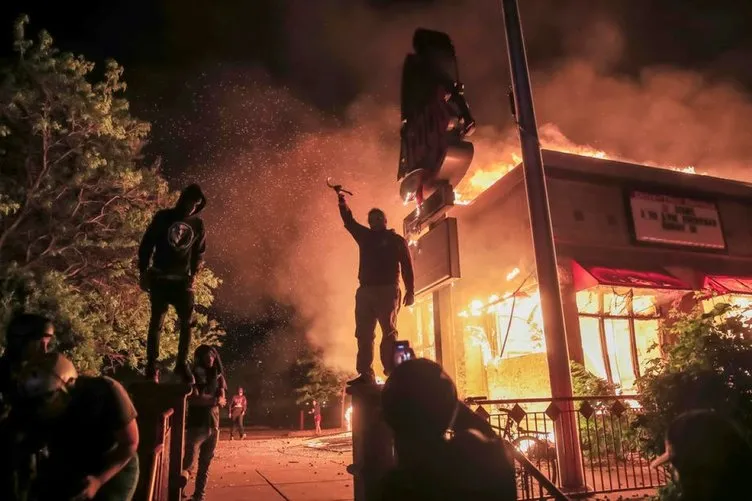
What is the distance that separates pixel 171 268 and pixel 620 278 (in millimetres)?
10342

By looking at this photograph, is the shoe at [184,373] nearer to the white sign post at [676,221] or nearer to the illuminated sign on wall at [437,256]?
the illuminated sign on wall at [437,256]

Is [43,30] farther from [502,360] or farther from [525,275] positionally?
[502,360]

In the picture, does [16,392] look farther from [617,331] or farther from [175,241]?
[617,331]

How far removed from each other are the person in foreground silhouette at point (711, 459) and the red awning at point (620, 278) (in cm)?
979

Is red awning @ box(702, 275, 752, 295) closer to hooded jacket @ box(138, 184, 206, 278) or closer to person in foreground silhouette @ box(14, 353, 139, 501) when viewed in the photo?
hooded jacket @ box(138, 184, 206, 278)

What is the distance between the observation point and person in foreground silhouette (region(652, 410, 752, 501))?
228 cm

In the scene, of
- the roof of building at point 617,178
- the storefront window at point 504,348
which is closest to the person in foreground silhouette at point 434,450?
the storefront window at point 504,348

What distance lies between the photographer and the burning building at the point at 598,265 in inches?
507

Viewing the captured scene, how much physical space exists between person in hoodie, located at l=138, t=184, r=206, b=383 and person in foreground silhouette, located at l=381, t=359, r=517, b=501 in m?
3.59

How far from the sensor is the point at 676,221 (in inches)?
561

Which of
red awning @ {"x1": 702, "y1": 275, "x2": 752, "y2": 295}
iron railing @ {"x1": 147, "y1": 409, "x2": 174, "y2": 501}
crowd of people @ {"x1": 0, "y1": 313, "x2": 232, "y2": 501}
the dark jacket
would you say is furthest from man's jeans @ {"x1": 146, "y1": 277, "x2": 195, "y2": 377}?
red awning @ {"x1": 702, "y1": 275, "x2": 752, "y2": 295}

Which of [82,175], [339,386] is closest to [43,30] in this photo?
[82,175]

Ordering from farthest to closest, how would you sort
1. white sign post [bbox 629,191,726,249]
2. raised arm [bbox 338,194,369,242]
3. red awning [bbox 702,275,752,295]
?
white sign post [bbox 629,191,726,249] < red awning [bbox 702,275,752,295] < raised arm [bbox 338,194,369,242]

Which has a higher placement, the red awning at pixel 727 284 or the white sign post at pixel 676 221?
the white sign post at pixel 676 221
